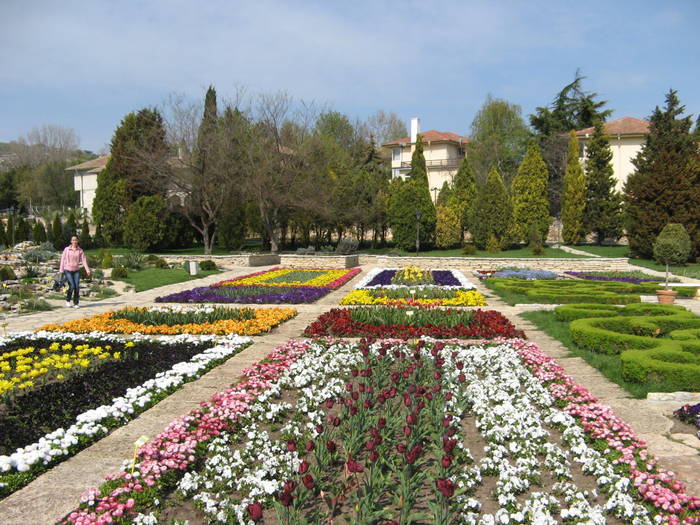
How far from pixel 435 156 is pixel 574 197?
17053mm

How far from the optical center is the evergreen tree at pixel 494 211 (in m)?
28.2

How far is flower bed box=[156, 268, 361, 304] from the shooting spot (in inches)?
506

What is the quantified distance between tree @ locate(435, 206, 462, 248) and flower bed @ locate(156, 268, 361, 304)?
43.1ft

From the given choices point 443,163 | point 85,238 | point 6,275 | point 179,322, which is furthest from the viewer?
point 443,163

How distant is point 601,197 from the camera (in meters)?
30.5

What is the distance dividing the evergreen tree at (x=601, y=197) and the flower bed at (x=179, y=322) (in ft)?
84.0

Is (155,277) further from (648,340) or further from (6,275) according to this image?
Answer: (648,340)

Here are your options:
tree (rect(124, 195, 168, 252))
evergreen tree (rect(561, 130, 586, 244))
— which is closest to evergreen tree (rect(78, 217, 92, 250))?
tree (rect(124, 195, 168, 252))

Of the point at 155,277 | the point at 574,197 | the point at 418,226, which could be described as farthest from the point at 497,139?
the point at 155,277

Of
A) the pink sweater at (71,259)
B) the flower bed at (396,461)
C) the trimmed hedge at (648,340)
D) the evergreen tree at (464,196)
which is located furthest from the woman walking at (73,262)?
the evergreen tree at (464,196)

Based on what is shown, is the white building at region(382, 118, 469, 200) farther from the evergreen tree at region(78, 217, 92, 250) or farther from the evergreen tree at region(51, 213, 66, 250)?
the evergreen tree at region(51, 213, 66, 250)

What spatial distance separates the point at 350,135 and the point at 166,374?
48847 mm

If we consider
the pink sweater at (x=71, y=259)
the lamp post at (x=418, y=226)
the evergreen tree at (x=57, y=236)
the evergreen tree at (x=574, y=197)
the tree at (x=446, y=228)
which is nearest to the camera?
the pink sweater at (x=71, y=259)

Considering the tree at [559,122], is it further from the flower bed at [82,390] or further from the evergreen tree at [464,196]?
the flower bed at [82,390]
